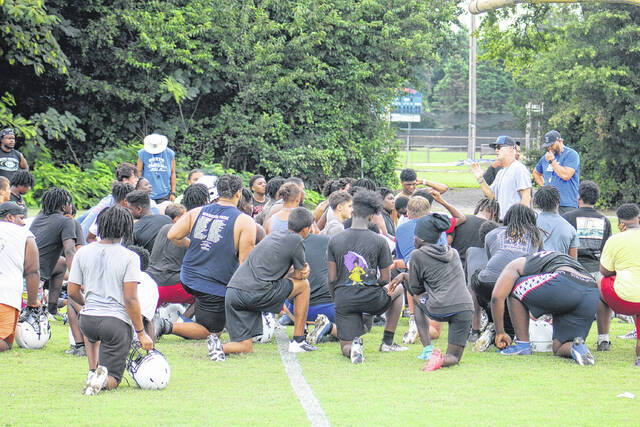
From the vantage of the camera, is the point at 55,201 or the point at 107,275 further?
the point at 55,201

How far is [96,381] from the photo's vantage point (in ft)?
21.2

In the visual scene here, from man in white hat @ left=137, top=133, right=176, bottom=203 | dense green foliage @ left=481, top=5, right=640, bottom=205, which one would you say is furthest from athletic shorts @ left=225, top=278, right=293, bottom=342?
dense green foliage @ left=481, top=5, right=640, bottom=205

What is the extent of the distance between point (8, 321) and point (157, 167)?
645 centimetres

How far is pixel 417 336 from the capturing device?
29.9 ft

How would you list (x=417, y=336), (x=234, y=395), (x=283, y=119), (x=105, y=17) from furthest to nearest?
(x=283, y=119) → (x=105, y=17) → (x=417, y=336) → (x=234, y=395)

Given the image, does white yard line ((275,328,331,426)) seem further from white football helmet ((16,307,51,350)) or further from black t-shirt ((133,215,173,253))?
white football helmet ((16,307,51,350))

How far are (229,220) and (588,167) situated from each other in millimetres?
23694

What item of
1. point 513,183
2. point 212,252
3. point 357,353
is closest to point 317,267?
point 212,252

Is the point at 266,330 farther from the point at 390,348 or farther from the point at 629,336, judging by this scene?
the point at 629,336

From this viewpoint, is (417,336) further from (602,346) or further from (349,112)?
(349,112)

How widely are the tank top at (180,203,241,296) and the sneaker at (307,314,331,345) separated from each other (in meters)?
1.14

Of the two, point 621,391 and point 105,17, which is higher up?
point 105,17

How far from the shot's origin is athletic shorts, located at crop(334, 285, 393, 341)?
26.7 ft

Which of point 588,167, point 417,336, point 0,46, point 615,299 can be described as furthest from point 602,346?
point 588,167
